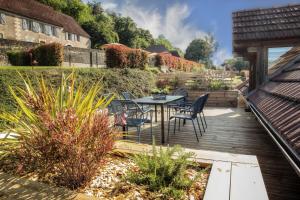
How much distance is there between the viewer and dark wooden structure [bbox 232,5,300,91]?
5.01 metres

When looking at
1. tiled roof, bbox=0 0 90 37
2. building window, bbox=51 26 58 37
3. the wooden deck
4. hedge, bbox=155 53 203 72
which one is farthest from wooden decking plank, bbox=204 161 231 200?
building window, bbox=51 26 58 37

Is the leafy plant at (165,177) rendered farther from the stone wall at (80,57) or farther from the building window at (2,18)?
the building window at (2,18)

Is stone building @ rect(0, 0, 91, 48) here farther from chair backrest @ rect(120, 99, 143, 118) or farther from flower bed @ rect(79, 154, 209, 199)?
flower bed @ rect(79, 154, 209, 199)

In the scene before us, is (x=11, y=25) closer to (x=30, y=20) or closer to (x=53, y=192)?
(x=30, y=20)

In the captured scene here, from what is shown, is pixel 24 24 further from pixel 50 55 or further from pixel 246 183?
pixel 246 183

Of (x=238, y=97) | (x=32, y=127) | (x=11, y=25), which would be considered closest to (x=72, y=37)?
(x=11, y=25)

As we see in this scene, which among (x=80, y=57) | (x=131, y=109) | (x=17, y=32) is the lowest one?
(x=131, y=109)

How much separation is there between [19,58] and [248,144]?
44.3ft

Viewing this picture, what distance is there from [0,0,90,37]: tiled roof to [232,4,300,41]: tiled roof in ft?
74.3

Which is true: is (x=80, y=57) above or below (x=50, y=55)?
above

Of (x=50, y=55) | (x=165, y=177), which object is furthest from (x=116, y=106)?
(x=50, y=55)

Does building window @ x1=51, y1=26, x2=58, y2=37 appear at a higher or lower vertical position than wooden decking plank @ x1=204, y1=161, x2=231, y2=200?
higher

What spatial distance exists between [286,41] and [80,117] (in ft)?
16.9

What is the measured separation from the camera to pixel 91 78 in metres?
8.30
